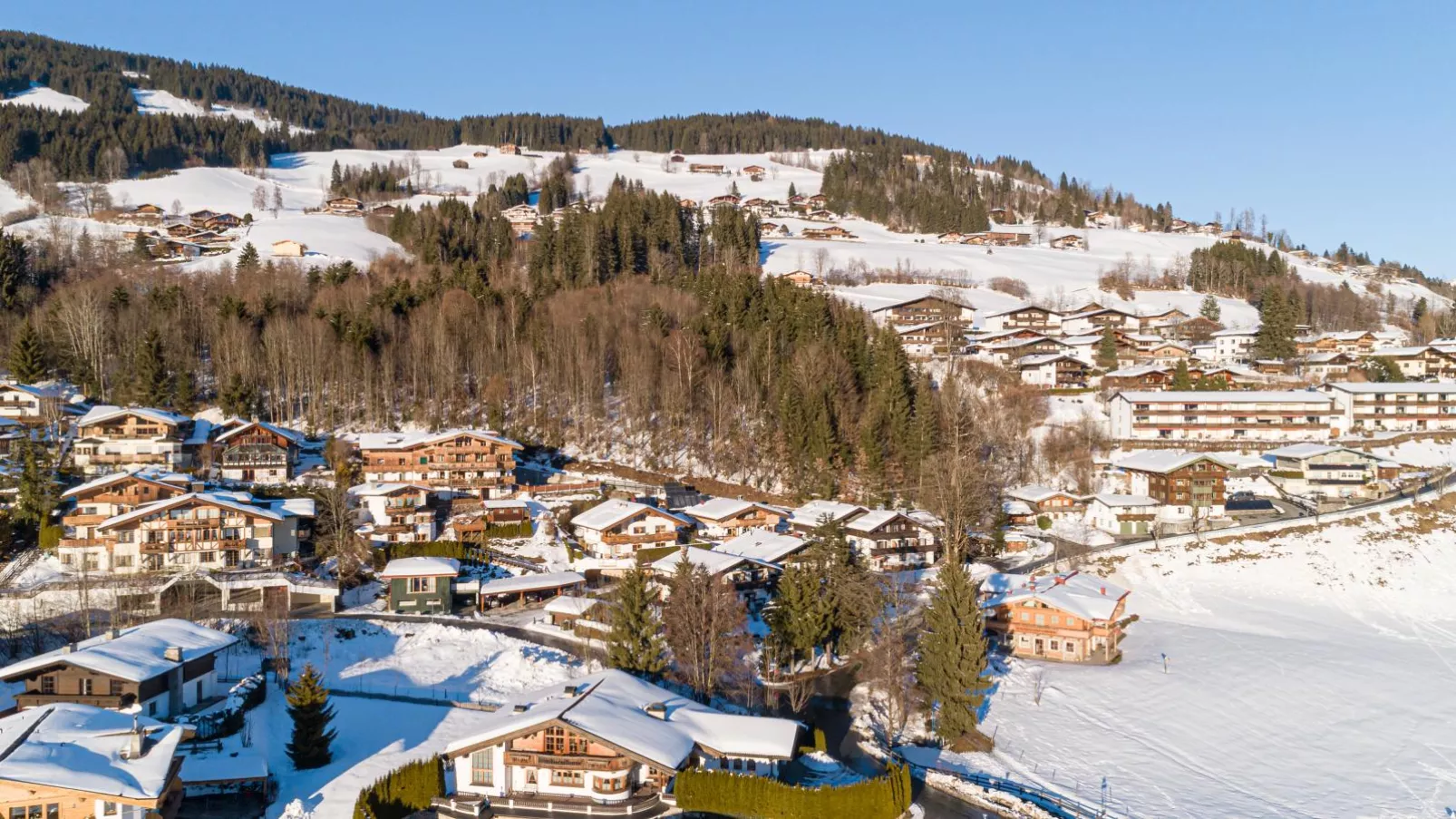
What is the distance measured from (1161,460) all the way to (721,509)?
1909 cm

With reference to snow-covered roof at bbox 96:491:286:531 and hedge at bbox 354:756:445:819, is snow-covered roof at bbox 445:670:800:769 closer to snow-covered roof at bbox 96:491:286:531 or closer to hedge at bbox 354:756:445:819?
hedge at bbox 354:756:445:819

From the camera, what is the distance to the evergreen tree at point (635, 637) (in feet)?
75.7

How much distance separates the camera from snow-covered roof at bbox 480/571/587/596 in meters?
30.8

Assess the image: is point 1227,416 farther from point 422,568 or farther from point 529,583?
point 422,568

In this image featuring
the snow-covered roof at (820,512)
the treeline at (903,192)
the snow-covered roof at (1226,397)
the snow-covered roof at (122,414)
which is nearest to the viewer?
the snow-covered roof at (820,512)

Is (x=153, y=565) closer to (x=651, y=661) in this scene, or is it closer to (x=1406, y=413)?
(x=651, y=661)

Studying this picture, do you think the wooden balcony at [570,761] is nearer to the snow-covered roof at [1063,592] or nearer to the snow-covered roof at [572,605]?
the snow-covered roof at [572,605]

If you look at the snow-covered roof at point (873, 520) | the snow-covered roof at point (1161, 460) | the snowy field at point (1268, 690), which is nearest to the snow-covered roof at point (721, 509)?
the snow-covered roof at point (873, 520)

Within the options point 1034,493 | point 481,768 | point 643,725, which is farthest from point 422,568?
point 1034,493

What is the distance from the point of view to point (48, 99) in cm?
12912

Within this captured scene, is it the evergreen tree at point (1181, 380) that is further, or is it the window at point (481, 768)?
the evergreen tree at point (1181, 380)

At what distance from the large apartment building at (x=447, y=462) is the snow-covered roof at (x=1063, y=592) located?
64.5 feet

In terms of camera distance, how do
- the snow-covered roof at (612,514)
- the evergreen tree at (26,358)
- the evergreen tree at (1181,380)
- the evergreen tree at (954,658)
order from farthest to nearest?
the evergreen tree at (1181,380) < the evergreen tree at (26,358) < the snow-covered roof at (612,514) < the evergreen tree at (954,658)

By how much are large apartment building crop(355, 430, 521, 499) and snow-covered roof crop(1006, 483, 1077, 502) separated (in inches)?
837
